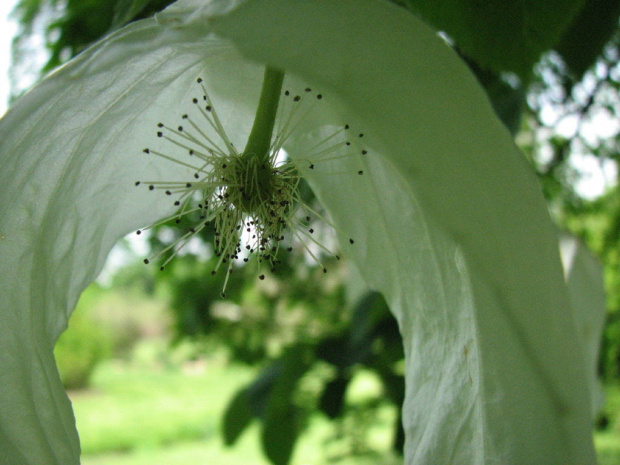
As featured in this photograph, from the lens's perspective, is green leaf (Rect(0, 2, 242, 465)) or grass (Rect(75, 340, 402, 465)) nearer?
green leaf (Rect(0, 2, 242, 465))

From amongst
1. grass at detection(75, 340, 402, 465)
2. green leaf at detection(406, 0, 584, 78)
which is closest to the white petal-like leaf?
green leaf at detection(406, 0, 584, 78)

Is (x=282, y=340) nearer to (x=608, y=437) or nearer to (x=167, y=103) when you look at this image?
(x=167, y=103)

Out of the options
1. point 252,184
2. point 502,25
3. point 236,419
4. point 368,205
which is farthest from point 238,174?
point 236,419

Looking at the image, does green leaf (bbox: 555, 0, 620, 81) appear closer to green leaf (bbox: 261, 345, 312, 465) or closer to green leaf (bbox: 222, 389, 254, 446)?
green leaf (bbox: 261, 345, 312, 465)

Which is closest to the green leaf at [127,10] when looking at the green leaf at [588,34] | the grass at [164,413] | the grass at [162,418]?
the green leaf at [588,34]

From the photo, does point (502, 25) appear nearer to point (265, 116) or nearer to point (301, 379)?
point (265, 116)
